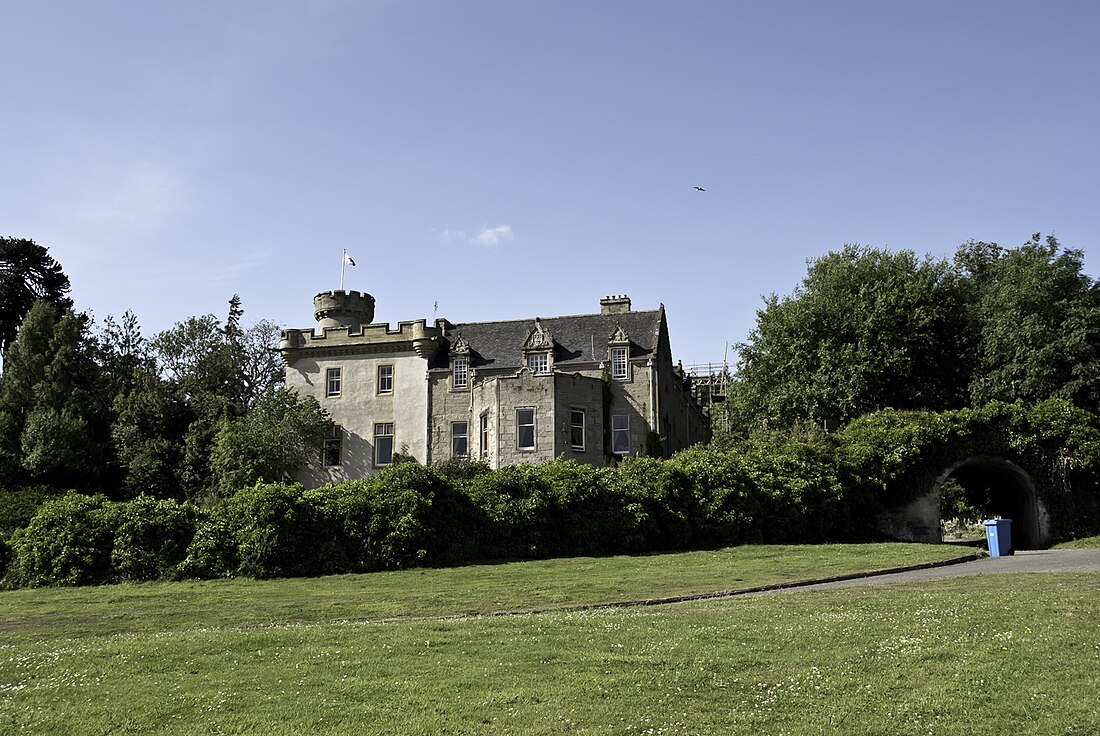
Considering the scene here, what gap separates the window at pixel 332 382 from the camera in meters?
52.7

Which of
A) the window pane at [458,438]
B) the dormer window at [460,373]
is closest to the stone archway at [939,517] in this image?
the window pane at [458,438]

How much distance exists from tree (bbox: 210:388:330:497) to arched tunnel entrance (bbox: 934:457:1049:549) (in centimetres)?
3065

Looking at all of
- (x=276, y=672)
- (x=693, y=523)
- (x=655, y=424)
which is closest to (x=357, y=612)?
(x=276, y=672)

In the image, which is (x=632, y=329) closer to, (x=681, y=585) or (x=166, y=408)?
(x=166, y=408)

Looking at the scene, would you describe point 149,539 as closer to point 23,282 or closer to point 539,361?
point 539,361

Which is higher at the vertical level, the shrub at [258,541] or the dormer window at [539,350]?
the dormer window at [539,350]

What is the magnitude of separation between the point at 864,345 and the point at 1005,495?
947 cm

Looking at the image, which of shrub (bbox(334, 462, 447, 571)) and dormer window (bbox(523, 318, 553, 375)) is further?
dormer window (bbox(523, 318, 553, 375))

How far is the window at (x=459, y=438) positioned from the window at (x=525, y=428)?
5157mm

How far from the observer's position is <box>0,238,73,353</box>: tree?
192 feet

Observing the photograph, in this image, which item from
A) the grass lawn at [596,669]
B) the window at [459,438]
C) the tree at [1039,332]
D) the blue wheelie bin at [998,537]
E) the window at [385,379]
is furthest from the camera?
the window at [385,379]

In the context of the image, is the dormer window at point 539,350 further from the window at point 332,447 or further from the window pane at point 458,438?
the window at point 332,447

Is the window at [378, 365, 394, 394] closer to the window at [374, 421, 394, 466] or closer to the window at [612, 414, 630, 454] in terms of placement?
the window at [374, 421, 394, 466]

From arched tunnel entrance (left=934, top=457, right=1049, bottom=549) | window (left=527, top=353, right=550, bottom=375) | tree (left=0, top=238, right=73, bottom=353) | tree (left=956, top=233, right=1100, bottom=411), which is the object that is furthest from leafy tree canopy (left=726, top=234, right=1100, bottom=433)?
tree (left=0, top=238, right=73, bottom=353)
